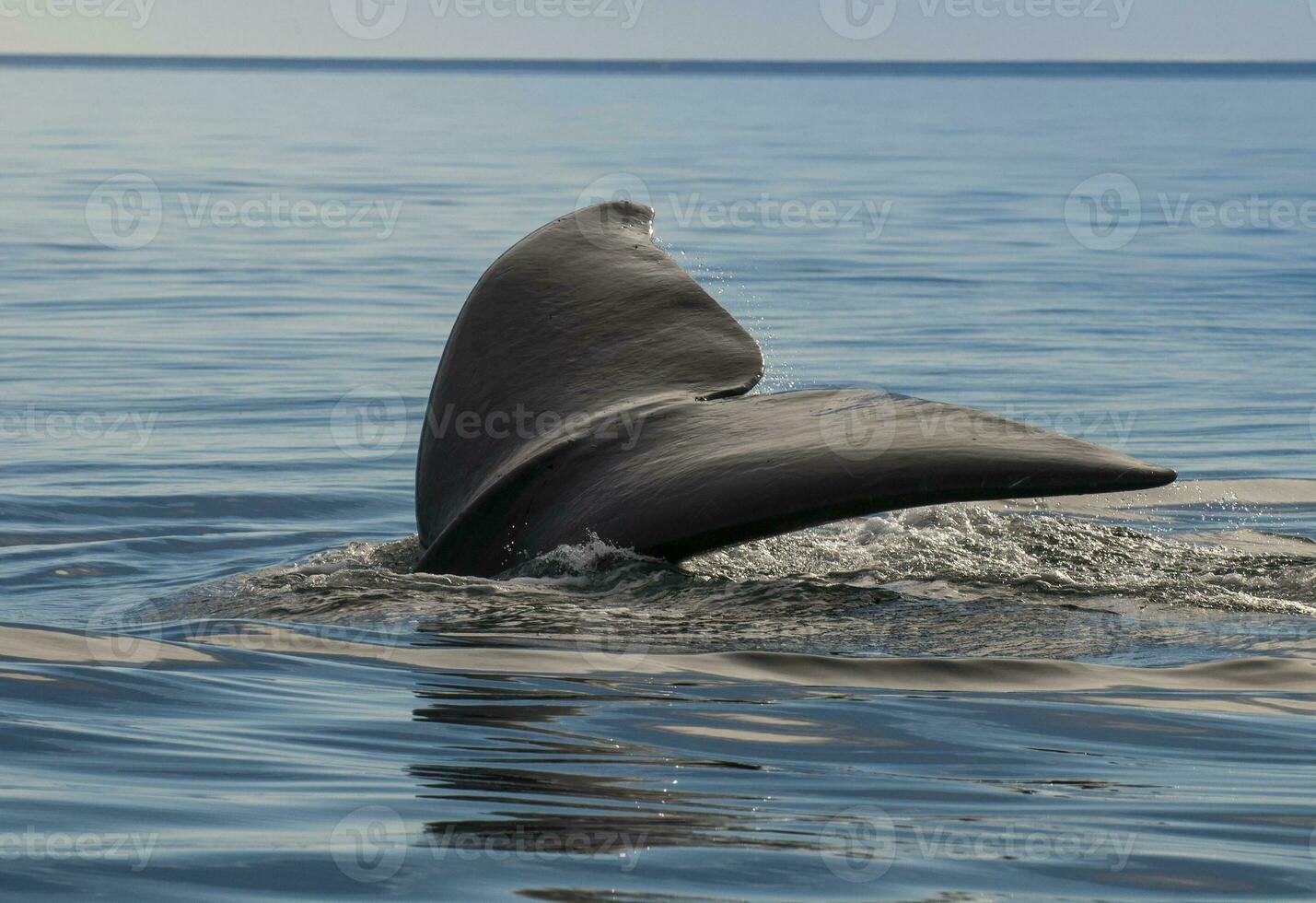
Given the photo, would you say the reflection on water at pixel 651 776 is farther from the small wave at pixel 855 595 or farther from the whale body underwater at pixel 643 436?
the whale body underwater at pixel 643 436

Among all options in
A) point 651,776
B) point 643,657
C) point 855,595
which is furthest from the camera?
point 855,595

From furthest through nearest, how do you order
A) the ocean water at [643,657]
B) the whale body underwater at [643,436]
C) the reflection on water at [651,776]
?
the whale body underwater at [643,436]
the ocean water at [643,657]
the reflection on water at [651,776]

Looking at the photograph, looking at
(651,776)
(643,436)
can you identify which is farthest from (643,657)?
(651,776)

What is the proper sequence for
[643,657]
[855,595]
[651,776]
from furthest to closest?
[855,595], [643,657], [651,776]

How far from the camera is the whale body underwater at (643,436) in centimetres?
465

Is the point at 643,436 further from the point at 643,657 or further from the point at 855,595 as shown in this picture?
the point at 855,595

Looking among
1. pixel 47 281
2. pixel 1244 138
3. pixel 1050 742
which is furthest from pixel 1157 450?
pixel 1244 138

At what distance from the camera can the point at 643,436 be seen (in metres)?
5.34

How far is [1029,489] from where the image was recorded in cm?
445

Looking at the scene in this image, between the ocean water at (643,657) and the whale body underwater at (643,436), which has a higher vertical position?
the whale body underwater at (643,436)

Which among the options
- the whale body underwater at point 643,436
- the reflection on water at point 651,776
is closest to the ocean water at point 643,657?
the reflection on water at point 651,776

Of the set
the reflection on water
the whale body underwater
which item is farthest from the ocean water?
the whale body underwater

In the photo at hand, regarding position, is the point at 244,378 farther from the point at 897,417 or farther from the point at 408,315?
the point at 897,417

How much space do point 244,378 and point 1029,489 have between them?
10.4 meters
